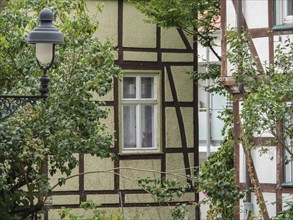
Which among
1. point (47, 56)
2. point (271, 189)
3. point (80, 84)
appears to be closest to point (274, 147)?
point (271, 189)

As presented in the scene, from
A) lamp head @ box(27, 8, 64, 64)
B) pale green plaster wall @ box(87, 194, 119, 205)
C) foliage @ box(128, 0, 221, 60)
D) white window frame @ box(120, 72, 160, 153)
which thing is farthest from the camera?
white window frame @ box(120, 72, 160, 153)

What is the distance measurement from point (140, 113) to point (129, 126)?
13.3 inches

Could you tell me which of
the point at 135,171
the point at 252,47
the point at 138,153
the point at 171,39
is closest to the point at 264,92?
the point at 252,47

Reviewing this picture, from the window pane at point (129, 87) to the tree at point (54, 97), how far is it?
6668 mm

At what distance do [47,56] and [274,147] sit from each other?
17.8 ft

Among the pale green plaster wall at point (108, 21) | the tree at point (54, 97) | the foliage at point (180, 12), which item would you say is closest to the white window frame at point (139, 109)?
the pale green plaster wall at point (108, 21)

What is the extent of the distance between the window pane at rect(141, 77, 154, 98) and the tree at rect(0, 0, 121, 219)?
22.5ft

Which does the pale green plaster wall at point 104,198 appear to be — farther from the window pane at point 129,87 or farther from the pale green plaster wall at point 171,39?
the pale green plaster wall at point 171,39

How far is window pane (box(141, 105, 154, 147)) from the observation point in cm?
2444

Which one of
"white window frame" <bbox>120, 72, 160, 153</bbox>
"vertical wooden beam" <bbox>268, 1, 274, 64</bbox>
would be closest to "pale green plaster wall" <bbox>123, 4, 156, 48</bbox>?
"white window frame" <bbox>120, 72, 160, 153</bbox>

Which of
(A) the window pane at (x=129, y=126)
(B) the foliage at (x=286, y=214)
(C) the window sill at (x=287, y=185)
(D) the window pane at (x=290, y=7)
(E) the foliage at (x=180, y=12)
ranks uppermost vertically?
(E) the foliage at (x=180, y=12)

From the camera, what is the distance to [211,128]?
35406 millimetres

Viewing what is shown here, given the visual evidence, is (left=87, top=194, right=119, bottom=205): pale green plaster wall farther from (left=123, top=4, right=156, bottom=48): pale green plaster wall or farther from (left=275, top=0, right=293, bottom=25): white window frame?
(left=275, top=0, right=293, bottom=25): white window frame

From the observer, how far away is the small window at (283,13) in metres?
17.3
